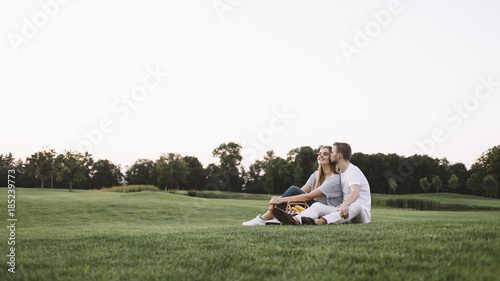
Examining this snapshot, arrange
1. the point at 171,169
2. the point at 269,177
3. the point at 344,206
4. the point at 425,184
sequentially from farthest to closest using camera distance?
1. the point at 269,177
2. the point at 171,169
3. the point at 425,184
4. the point at 344,206

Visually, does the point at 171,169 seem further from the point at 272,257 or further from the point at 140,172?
the point at 272,257

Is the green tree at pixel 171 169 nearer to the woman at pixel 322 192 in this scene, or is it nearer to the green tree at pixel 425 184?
the green tree at pixel 425 184

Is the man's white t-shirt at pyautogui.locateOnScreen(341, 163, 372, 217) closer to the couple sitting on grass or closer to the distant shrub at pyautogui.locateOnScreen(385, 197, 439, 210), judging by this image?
the couple sitting on grass

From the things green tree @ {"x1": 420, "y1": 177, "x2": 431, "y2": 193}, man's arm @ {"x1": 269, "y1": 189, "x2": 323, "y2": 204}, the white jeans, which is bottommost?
green tree @ {"x1": 420, "y1": 177, "x2": 431, "y2": 193}

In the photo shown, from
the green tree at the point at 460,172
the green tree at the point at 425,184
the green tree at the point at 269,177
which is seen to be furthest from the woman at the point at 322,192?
the green tree at the point at 460,172

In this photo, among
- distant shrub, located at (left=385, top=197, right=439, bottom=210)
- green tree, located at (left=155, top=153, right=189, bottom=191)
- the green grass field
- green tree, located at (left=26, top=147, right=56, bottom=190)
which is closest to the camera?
the green grass field

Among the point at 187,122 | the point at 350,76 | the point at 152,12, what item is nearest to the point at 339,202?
the point at 152,12

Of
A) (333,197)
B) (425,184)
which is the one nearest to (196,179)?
(425,184)

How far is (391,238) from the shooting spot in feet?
13.2

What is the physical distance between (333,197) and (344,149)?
40.4 inches

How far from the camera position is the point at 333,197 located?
701 cm

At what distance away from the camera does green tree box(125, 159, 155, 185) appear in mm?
80875

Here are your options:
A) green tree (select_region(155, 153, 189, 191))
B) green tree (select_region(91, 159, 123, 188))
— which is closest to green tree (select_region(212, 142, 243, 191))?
green tree (select_region(155, 153, 189, 191))

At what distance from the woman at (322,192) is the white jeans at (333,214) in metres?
0.25
